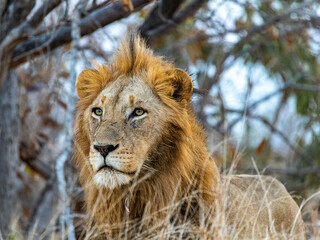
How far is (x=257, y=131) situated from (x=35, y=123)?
20.3ft

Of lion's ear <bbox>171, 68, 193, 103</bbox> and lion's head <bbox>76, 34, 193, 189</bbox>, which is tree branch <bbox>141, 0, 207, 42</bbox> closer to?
lion's head <bbox>76, 34, 193, 189</bbox>

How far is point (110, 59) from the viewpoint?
5.02 meters

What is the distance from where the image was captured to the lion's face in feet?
13.4

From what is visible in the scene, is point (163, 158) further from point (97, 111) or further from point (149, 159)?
point (97, 111)

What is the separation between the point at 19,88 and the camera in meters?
8.20

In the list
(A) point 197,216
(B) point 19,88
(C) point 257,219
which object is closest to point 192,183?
(A) point 197,216

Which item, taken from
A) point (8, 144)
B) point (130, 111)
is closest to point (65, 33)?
point (8, 144)

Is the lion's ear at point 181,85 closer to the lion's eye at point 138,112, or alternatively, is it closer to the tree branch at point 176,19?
the lion's eye at point 138,112

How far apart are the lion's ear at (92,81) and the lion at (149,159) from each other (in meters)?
0.02

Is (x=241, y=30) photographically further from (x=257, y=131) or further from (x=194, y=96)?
(x=194, y=96)

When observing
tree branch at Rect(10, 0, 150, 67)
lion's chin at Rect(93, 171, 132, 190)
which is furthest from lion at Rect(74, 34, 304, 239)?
tree branch at Rect(10, 0, 150, 67)

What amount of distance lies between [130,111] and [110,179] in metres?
0.55

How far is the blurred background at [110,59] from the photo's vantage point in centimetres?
629

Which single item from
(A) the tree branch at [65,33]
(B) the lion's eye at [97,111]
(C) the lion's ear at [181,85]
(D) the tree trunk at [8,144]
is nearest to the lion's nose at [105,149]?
(B) the lion's eye at [97,111]
